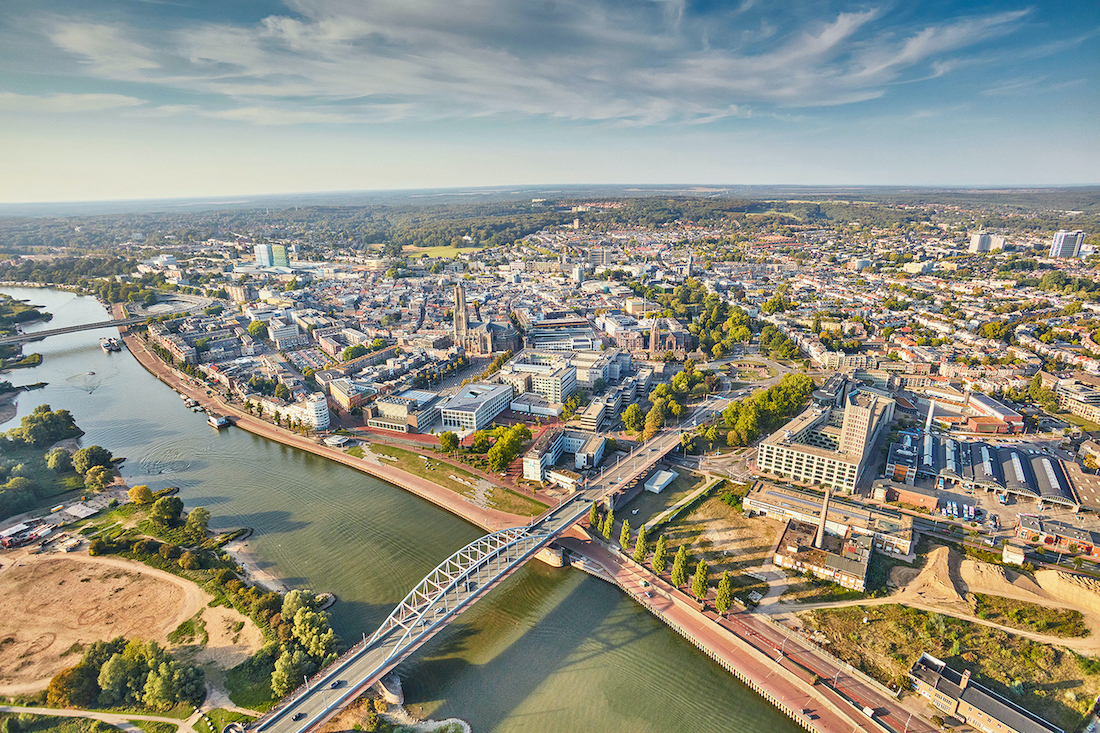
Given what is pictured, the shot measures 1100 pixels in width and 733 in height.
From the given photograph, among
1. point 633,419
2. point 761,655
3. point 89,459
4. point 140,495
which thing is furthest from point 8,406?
point 761,655

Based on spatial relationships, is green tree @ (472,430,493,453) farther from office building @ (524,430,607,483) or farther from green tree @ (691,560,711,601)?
green tree @ (691,560,711,601)

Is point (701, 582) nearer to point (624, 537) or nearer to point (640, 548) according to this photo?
point (640, 548)

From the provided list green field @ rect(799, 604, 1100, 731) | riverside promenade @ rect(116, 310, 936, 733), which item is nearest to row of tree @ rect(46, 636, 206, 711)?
riverside promenade @ rect(116, 310, 936, 733)

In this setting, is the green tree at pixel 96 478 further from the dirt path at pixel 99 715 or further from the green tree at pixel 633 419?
the green tree at pixel 633 419

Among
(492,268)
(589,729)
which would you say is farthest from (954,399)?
(492,268)

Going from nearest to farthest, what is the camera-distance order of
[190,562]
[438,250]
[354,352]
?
[190,562], [354,352], [438,250]

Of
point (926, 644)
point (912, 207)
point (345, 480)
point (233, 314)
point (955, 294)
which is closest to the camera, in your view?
point (926, 644)

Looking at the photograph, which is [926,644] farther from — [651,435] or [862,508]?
[651,435]
